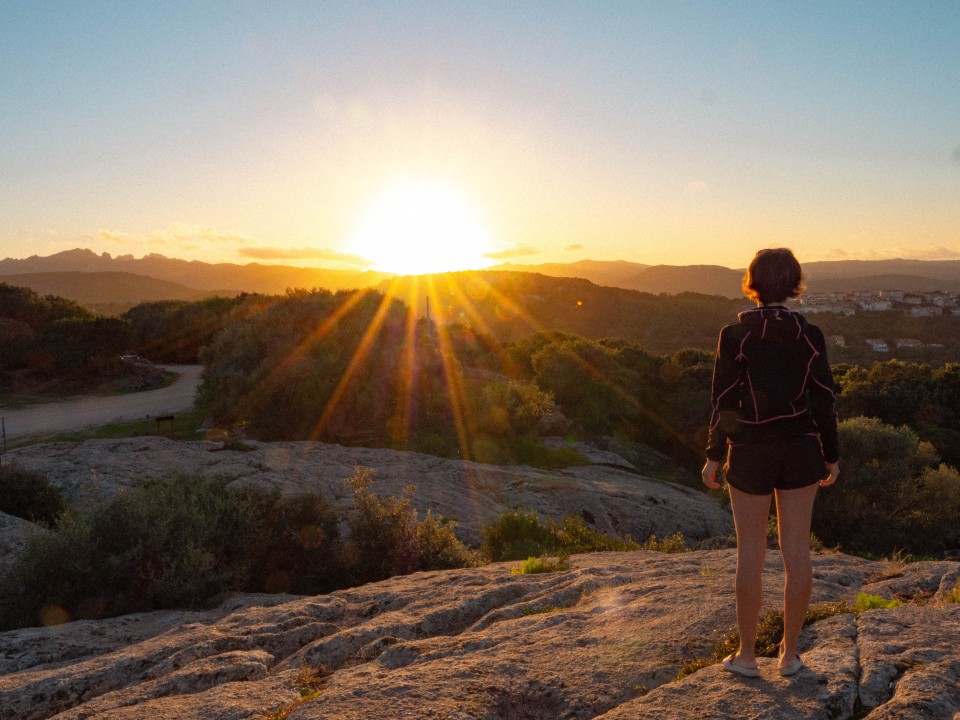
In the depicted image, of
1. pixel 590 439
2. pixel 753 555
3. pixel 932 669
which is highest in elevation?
pixel 753 555

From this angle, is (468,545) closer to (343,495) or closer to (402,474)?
(343,495)

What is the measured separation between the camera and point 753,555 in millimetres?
3047

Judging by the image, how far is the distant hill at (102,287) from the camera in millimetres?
120000

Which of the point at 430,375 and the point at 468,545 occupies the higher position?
the point at 430,375

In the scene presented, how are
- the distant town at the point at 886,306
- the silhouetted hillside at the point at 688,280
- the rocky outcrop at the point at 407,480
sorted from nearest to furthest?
the rocky outcrop at the point at 407,480 → the distant town at the point at 886,306 → the silhouetted hillside at the point at 688,280

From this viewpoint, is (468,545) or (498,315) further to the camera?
(498,315)

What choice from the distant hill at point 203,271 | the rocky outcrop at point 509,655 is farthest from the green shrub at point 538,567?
the distant hill at point 203,271

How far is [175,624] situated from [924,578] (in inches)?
224

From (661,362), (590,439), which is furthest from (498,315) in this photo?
(590,439)

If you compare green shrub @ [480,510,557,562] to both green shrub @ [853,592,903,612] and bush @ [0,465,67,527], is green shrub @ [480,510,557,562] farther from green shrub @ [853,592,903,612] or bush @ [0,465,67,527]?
bush @ [0,465,67,527]

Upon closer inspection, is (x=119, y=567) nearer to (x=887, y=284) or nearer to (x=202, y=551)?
(x=202, y=551)

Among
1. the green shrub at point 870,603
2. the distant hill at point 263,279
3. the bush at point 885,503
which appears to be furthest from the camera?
the distant hill at point 263,279

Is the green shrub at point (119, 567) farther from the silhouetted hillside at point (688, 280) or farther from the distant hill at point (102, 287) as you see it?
the silhouetted hillside at point (688, 280)

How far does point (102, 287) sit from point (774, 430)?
143 metres
